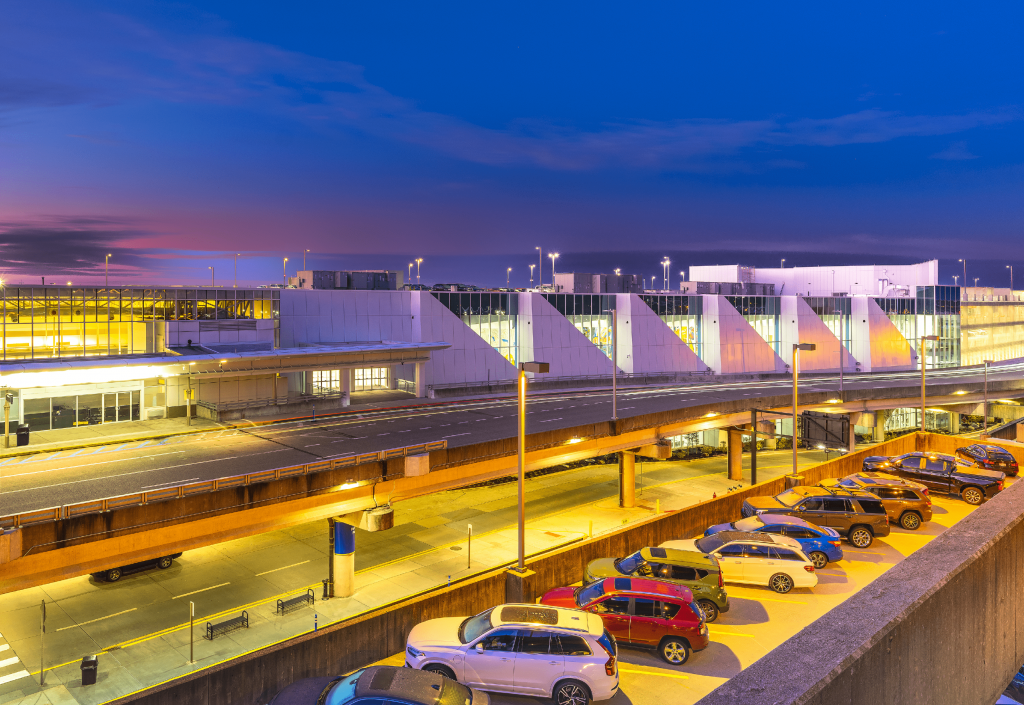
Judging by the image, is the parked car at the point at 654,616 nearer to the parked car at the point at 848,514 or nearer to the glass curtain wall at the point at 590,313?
the parked car at the point at 848,514

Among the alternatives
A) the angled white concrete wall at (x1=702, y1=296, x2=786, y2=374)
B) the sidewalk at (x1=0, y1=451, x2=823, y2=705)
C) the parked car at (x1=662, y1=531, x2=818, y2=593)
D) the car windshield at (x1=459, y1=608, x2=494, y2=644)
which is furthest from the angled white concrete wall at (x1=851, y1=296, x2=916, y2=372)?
the car windshield at (x1=459, y1=608, x2=494, y2=644)

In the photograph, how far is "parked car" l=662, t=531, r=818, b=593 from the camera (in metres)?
20.2

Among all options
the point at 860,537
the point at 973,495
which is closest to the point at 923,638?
the point at 860,537

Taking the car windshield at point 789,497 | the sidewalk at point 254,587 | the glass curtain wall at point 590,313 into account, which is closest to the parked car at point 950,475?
the car windshield at point 789,497

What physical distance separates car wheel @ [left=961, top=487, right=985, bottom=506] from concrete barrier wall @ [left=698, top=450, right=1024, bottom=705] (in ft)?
85.3

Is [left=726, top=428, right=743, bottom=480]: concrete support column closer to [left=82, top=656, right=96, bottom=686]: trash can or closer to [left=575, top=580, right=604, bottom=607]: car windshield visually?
[left=575, top=580, right=604, bottom=607]: car windshield

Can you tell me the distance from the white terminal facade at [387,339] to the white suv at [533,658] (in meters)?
32.2

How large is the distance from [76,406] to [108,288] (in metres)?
7.66

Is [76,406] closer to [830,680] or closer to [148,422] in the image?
[148,422]

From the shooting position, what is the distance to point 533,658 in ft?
46.1

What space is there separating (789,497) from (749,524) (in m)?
4.99

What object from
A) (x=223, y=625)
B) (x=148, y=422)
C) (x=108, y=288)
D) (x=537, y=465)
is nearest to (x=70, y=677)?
(x=223, y=625)

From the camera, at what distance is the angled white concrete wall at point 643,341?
7006 centimetres

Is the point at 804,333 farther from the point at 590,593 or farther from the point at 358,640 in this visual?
the point at 358,640
